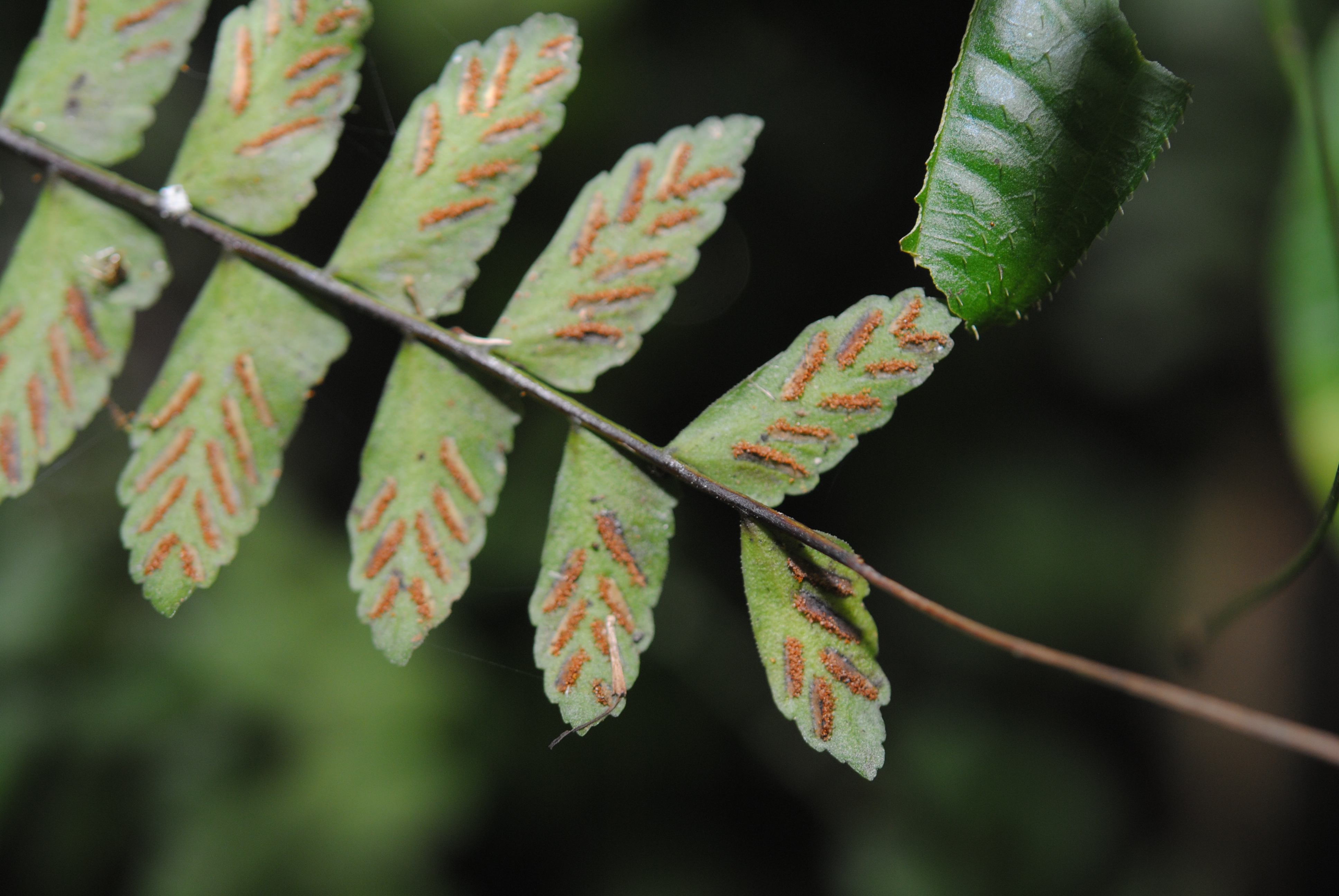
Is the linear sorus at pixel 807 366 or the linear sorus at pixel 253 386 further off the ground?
the linear sorus at pixel 807 366

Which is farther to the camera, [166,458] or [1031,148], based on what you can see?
[166,458]

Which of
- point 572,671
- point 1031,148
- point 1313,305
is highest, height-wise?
point 1031,148

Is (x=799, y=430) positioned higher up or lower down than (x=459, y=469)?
higher up

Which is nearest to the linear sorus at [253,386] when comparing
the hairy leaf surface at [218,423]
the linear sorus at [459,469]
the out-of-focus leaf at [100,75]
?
the hairy leaf surface at [218,423]

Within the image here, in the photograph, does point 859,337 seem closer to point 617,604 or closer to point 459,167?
point 617,604

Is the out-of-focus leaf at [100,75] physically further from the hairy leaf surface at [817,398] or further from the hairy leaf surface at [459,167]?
the hairy leaf surface at [817,398]

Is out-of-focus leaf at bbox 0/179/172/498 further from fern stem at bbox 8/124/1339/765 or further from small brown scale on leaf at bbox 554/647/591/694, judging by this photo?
small brown scale on leaf at bbox 554/647/591/694

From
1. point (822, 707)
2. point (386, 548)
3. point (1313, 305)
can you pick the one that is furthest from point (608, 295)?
point (1313, 305)
